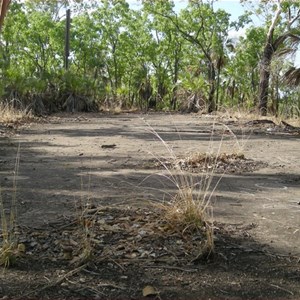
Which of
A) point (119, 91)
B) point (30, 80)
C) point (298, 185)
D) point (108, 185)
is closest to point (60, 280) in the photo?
point (108, 185)

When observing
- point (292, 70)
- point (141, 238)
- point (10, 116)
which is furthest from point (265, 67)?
point (141, 238)

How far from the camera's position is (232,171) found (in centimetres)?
607

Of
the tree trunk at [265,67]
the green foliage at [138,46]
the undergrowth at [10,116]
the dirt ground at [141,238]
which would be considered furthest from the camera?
the green foliage at [138,46]

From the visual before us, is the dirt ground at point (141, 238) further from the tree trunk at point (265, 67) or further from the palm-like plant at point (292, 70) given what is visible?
the tree trunk at point (265, 67)

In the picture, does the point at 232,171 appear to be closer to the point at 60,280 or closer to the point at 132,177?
the point at 132,177

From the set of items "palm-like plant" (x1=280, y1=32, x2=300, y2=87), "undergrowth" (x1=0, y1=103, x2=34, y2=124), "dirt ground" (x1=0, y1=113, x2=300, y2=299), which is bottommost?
"dirt ground" (x1=0, y1=113, x2=300, y2=299)

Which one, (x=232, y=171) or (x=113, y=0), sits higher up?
(x=113, y=0)

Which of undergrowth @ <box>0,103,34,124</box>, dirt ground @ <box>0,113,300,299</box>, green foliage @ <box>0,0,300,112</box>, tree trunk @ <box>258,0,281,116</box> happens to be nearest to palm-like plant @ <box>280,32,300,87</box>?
tree trunk @ <box>258,0,281,116</box>

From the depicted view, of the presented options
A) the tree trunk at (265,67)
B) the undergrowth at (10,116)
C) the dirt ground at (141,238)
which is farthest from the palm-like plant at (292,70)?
the dirt ground at (141,238)

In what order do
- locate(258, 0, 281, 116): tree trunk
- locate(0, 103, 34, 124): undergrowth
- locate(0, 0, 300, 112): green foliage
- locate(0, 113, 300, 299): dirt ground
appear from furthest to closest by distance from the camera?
1. locate(0, 0, 300, 112): green foliage
2. locate(258, 0, 281, 116): tree trunk
3. locate(0, 103, 34, 124): undergrowth
4. locate(0, 113, 300, 299): dirt ground

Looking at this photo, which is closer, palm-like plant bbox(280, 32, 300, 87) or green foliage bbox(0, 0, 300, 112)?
palm-like plant bbox(280, 32, 300, 87)

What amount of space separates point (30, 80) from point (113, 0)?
936 inches

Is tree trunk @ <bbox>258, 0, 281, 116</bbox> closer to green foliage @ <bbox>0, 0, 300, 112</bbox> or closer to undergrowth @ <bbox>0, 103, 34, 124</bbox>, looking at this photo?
undergrowth @ <bbox>0, 103, 34, 124</bbox>

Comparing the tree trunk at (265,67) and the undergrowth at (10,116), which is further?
the tree trunk at (265,67)
